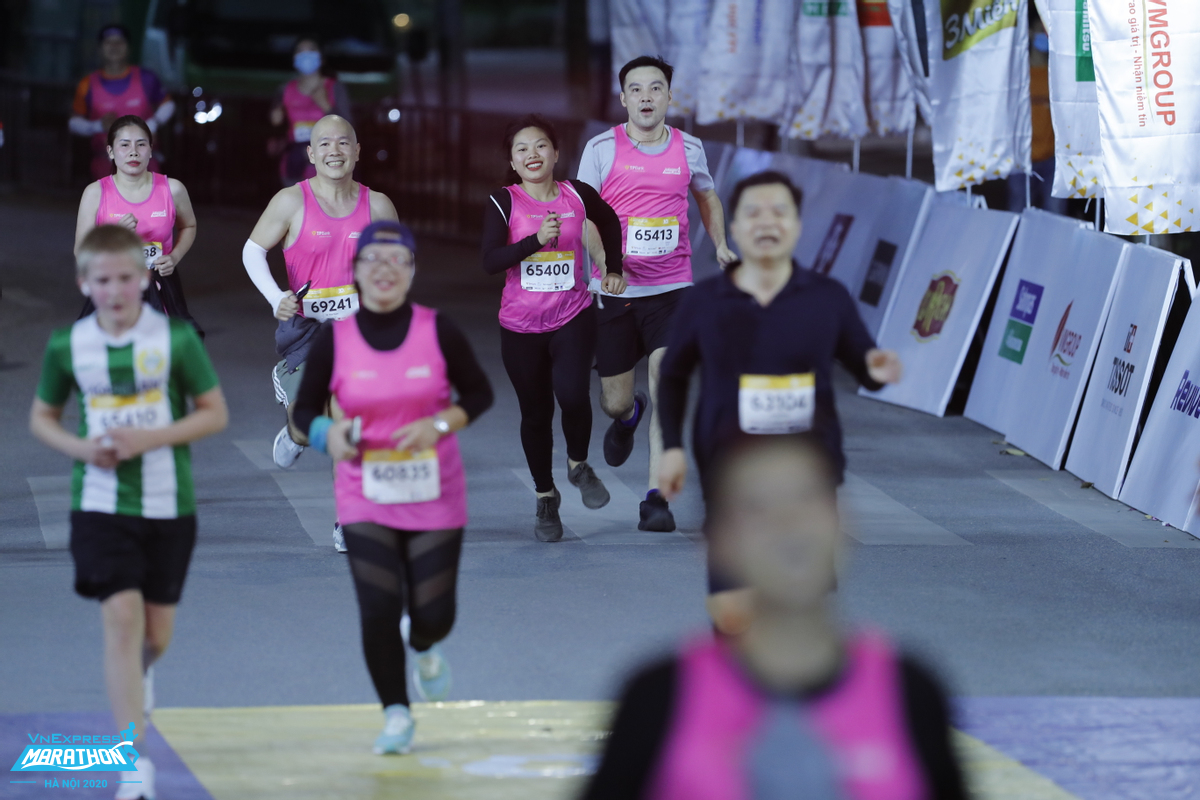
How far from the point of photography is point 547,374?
7.80 meters

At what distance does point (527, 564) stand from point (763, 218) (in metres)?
3.08

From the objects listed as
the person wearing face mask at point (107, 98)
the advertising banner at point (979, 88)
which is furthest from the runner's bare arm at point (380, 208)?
the person wearing face mask at point (107, 98)

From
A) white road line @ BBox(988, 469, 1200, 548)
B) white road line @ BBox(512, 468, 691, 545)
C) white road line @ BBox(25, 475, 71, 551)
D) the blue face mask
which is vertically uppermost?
the blue face mask

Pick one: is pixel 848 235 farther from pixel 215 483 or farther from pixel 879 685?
pixel 879 685

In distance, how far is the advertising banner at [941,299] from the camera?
37.3 ft

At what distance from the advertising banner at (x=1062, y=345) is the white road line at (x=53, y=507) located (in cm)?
540

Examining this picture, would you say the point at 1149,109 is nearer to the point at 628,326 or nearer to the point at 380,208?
the point at 628,326

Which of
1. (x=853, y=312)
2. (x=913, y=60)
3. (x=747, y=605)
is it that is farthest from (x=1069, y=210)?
(x=747, y=605)

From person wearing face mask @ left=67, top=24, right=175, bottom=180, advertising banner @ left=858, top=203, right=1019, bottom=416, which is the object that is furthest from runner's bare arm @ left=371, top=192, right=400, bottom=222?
person wearing face mask @ left=67, top=24, right=175, bottom=180

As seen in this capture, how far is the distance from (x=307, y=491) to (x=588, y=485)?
1682 millimetres

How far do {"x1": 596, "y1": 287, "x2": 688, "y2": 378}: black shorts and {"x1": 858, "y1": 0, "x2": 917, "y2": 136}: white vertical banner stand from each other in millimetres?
6351

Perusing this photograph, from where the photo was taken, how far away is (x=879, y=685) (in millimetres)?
2477

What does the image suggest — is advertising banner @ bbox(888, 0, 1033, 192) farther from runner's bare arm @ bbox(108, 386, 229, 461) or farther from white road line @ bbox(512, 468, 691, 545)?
runner's bare arm @ bbox(108, 386, 229, 461)

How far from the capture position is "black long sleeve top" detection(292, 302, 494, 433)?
502 cm
